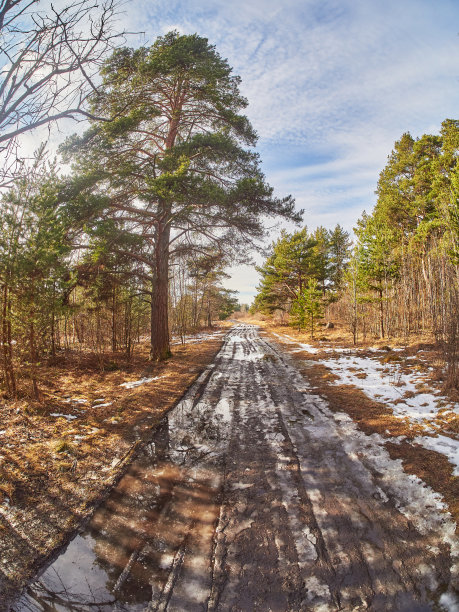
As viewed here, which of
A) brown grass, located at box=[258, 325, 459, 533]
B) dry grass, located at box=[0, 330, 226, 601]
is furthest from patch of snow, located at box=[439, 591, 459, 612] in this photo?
dry grass, located at box=[0, 330, 226, 601]

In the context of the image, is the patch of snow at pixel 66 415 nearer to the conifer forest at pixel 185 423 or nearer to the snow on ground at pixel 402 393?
the conifer forest at pixel 185 423

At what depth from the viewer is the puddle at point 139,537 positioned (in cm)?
222

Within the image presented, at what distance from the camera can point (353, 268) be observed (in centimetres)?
1708

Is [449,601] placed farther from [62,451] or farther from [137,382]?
[137,382]

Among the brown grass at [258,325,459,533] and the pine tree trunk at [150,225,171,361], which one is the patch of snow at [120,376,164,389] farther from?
the brown grass at [258,325,459,533]

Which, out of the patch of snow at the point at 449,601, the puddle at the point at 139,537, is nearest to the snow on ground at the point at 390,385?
the patch of snow at the point at 449,601

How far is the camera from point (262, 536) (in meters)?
2.78

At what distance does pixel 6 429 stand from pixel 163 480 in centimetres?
357

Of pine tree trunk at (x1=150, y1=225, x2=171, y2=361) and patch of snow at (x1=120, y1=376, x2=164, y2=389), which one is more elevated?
pine tree trunk at (x1=150, y1=225, x2=171, y2=361)

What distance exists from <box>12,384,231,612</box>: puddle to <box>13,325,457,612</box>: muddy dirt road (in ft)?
0.03

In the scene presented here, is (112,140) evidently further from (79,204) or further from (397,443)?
(397,443)

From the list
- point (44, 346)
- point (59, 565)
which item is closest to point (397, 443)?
point (59, 565)

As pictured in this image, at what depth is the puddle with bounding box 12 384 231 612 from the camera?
2.22m

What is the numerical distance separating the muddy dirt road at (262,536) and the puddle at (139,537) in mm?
11
